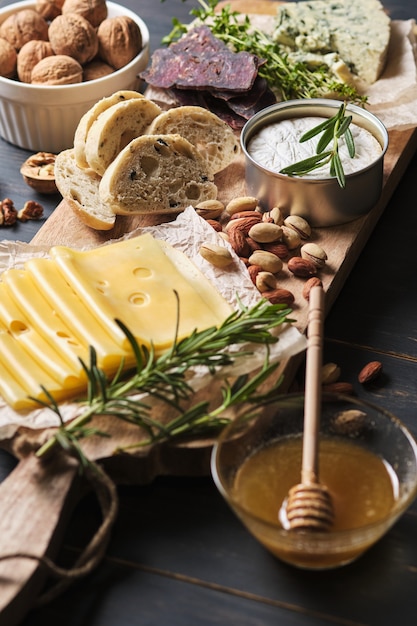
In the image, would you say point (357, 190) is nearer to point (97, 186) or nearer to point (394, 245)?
point (394, 245)

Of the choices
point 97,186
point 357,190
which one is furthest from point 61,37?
point 357,190

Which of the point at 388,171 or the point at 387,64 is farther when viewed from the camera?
the point at 387,64

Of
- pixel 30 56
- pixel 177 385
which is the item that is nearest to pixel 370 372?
pixel 177 385

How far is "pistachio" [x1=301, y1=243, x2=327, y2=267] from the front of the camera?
6.32 ft

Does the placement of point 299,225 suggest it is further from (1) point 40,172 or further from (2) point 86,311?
(1) point 40,172

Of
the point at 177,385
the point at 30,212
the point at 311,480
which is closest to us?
the point at 311,480

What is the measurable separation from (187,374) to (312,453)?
0.34m

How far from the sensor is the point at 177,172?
2113 mm

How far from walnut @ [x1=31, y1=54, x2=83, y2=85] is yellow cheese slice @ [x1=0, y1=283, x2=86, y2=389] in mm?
750

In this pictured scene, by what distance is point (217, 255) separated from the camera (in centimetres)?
190

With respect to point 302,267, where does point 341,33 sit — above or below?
above

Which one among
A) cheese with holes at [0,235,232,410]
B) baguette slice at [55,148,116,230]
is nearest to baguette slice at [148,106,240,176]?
baguette slice at [55,148,116,230]

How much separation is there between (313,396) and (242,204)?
0.75 meters

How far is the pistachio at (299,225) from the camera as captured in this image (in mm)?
2006
